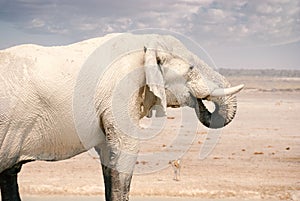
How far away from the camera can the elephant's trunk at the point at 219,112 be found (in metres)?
6.42

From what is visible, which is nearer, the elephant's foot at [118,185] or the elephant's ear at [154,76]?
the elephant's ear at [154,76]

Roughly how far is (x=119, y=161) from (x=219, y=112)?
1.27 meters

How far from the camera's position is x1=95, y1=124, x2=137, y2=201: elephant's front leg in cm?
576

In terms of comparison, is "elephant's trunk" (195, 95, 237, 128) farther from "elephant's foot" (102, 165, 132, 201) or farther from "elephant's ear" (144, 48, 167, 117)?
"elephant's foot" (102, 165, 132, 201)

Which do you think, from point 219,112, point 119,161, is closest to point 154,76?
point 119,161

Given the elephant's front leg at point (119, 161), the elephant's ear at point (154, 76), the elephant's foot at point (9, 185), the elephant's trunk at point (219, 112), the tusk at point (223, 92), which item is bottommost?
the elephant's foot at point (9, 185)

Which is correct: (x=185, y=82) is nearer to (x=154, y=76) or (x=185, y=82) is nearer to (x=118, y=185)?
(x=154, y=76)

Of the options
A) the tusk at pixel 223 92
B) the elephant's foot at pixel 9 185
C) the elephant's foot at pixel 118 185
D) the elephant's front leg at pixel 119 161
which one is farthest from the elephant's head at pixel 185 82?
the elephant's foot at pixel 9 185

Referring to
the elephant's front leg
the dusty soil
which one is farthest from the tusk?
the dusty soil

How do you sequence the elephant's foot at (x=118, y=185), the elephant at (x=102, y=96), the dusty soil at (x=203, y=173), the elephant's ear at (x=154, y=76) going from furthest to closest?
the dusty soil at (x=203, y=173)
the elephant's foot at (x=118, y=185)
the elephant's ear at (x=154, y=76)
the elephant at (x=102, y=96)

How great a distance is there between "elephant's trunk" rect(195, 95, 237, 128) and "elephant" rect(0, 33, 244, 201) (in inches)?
0.4

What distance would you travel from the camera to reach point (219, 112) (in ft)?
21.2

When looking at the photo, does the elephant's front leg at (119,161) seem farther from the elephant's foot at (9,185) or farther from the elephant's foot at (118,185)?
the elephant's foot at (9,185)

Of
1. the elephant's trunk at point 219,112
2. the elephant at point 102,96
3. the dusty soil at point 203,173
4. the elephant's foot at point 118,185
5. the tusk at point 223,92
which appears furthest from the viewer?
the dusty soil at point 203,173
